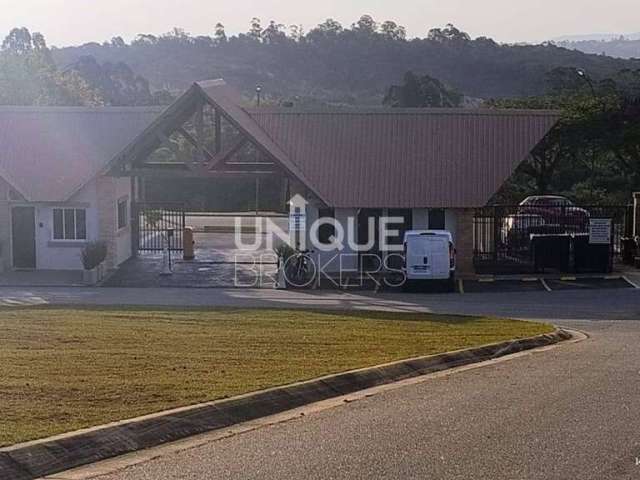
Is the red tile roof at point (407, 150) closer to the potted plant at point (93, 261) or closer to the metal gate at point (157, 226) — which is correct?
the metal gate at point (157, 226)

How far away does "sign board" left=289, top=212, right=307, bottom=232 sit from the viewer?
35.3m

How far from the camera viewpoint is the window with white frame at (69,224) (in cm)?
3622

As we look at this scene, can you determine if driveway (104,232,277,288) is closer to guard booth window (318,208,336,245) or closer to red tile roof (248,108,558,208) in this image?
guard booth window (318,208,336,245)

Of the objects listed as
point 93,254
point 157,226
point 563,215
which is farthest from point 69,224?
point 563,215

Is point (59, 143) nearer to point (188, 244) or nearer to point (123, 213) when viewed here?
point (123, 213)

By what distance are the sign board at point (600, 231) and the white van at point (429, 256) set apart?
5709mm

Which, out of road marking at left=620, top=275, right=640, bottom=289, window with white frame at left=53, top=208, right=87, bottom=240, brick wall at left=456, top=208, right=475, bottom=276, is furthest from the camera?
window with white frame at left=53, top=208, right=87, bottom=240

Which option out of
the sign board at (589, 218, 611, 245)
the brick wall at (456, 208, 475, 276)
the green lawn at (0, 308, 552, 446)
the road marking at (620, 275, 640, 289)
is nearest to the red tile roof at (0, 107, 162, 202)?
the brick wall at (456, 208, 475, 276)

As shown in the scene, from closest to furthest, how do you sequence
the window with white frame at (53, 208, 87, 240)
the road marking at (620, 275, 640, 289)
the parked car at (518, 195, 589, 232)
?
the road marking at (620, 275, 640, 289)
the window with white frame at (53, 208, 87, 240)
the parked car at (518, 195, 589, 232)

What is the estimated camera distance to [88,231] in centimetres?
3612

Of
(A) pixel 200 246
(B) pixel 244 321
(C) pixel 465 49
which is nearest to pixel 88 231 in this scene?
(A) pixel 200 246

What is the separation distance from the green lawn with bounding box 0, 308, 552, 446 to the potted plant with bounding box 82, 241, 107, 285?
10.0 meters

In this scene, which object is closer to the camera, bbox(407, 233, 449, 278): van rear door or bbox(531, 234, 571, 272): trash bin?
bbox(407, 233, 449, 278): van rear door

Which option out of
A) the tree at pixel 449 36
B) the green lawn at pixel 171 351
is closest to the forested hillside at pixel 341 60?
the tree at pixel 449 36
